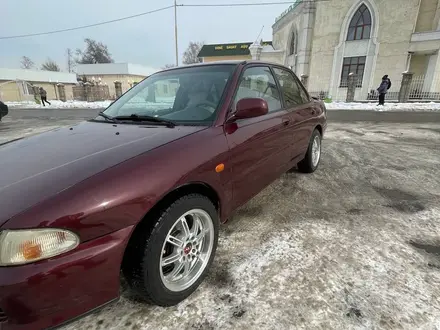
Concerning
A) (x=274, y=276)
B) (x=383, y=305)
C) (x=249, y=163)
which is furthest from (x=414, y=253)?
(x=249, y=163)

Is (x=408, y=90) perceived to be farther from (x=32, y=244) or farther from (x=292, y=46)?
(x=32, y=244)

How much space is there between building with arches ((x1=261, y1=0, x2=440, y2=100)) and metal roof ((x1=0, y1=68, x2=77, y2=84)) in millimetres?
39638

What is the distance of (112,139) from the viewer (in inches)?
72.8

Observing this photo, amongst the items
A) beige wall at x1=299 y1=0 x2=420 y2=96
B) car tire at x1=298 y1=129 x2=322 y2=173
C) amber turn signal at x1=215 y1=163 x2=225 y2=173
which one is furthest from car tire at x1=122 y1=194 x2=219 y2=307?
beige wall at x1=299 y1=0 x2=420 y2=96

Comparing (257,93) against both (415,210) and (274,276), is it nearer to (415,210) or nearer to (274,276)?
(274,276)

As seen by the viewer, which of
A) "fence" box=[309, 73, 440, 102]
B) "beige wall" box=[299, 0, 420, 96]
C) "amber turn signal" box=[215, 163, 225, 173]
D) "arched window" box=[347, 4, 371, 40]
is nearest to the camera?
"amber turn signal" box=[215, 163, 225, 173]

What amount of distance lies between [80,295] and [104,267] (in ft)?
0.51

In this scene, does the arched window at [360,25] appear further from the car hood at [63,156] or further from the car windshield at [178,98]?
the car hood at [63,156]

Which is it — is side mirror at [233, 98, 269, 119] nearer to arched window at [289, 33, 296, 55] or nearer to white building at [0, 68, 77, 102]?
arched window at [289, 33, 296, 55]

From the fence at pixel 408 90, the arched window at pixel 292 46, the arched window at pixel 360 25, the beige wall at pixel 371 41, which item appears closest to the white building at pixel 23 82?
the arched window at pixel 292 46

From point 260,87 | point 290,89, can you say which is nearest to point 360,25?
point 290,89

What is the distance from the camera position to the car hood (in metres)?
1.24

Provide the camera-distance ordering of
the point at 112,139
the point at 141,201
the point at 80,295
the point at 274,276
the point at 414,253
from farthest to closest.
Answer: the point at 414,253
the point at 274,276
the point at 112,139
the point at 141,201
the point at 80,295

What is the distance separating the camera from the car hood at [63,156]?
1.24m
